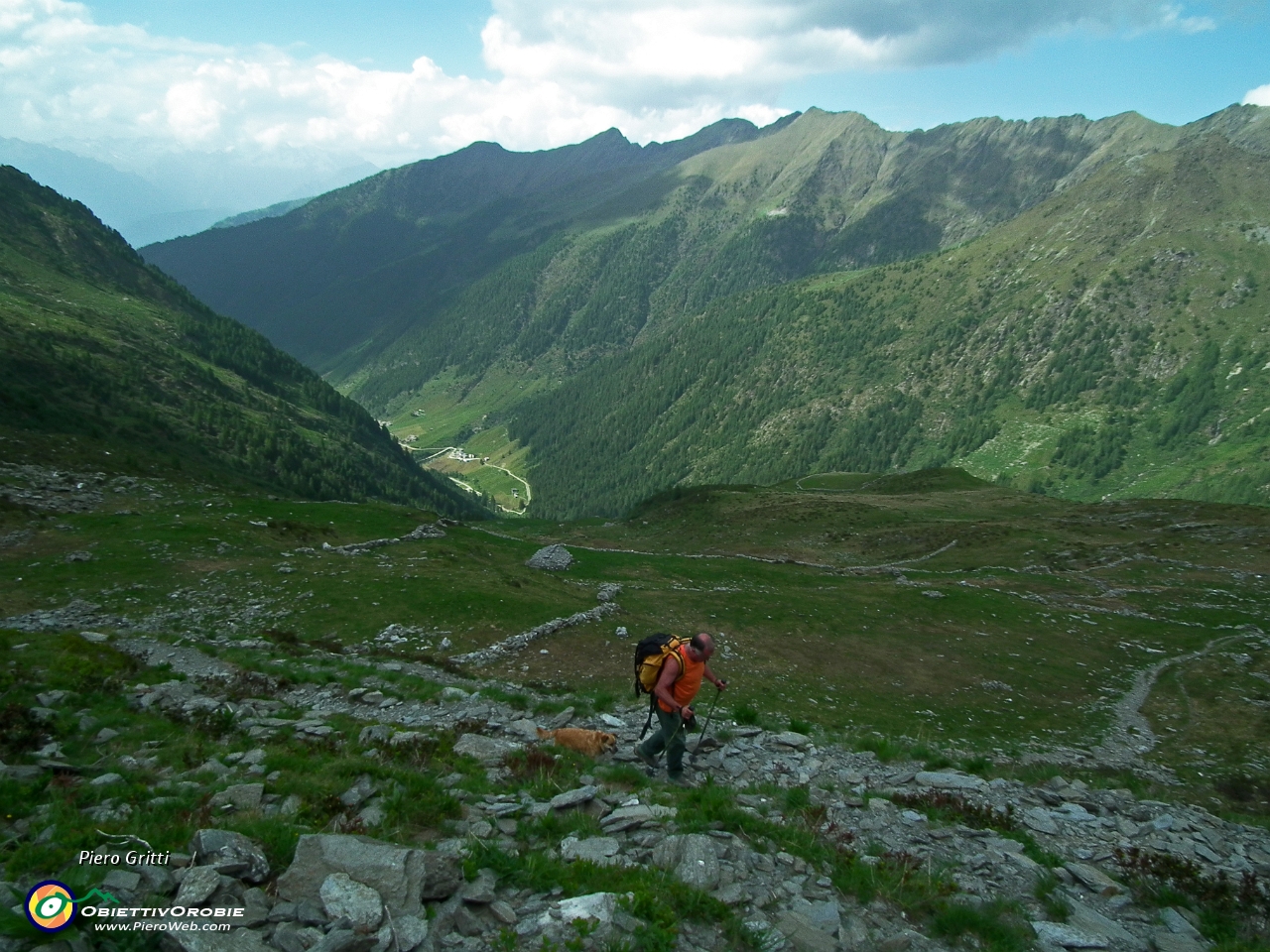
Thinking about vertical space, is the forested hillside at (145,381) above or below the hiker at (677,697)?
above

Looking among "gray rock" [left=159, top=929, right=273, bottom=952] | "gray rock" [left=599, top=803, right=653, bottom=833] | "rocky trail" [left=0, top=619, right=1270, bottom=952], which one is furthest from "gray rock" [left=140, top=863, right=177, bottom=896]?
"gray rock" [left=599, top=803, right=653, bottom=833]

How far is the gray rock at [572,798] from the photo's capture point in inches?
464

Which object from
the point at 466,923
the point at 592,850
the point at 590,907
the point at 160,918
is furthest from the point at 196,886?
the point at 592,850

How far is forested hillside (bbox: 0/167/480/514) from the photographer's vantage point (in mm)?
72062

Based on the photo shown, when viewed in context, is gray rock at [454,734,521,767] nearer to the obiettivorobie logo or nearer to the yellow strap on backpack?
the yellow strap on backpack

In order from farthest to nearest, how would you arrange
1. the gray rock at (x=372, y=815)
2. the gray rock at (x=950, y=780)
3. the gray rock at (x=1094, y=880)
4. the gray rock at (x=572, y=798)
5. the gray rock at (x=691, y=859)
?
1. the gray rock at (x=950, y=780)
2. the gray rock at (x=572, y=798)
3. the gray rock at (x=1094, y=880)
4. the gray rock at (x=372, y=815)
5. the gray rock at (x=691, y=859)

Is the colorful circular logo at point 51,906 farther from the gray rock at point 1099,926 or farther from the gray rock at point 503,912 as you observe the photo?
the gray rock at point 1099,926

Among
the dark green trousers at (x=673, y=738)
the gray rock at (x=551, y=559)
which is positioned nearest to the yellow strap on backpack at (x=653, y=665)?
the dark green trousers at (x=673, y=738)

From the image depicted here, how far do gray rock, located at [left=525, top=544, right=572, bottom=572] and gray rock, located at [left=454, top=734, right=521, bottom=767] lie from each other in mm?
34626

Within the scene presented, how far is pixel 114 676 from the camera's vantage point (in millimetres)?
16812

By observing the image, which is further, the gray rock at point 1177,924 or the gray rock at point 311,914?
the gray rock at point 1177,924

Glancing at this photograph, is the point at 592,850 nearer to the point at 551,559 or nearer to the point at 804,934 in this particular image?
the point at 804,934

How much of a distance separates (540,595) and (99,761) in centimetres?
2655

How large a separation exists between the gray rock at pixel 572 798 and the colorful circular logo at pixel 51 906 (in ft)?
22.1
